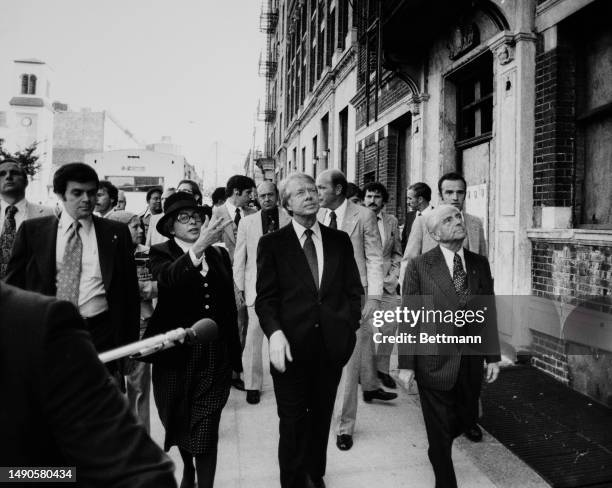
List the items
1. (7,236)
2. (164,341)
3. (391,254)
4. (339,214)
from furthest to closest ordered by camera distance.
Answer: (391,254), (339,214), (7,236), (164,341)

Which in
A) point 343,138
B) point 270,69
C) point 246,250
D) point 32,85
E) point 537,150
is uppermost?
point 32,85

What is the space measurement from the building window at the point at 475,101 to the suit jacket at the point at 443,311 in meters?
4.37

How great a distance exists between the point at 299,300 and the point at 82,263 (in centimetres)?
140

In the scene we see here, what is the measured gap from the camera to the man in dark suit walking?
310 cm

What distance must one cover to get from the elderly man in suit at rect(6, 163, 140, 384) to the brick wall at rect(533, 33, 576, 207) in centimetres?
466

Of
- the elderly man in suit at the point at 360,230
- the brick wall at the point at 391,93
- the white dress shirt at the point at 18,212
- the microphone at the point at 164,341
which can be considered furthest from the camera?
the brick wall at the point at 391,93

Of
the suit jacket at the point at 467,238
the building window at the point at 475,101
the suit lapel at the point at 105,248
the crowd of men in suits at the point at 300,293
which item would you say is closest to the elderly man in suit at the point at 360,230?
the suit jacket at the point at 467,238

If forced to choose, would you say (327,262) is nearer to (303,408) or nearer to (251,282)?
(303,408)

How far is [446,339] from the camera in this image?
10.5ft

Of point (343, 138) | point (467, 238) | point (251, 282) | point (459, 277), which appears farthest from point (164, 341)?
point (343, 138)

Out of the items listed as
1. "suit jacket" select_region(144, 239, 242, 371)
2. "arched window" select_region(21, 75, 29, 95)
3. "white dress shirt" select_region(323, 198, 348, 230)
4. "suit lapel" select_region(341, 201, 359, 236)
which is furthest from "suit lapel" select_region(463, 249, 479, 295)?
"arched window" select_region(21, 75, 29, 95)

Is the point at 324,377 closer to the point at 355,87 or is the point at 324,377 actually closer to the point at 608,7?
the point at 608,7

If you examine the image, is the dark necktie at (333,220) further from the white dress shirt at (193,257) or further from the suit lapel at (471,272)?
the white dress shirt at (193,257)

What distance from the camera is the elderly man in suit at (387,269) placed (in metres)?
5.57
